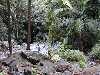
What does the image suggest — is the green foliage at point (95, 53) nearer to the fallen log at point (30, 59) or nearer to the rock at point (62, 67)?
the rock at point (62, 67)

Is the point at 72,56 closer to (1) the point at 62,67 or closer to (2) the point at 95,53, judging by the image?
(2) the point at 95,53

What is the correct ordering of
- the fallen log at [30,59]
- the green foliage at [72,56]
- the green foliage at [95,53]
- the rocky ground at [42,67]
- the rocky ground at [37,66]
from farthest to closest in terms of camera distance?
1. the green foliage at [95,53]
2. the green foliage at [72,56]
3. the fallen log at [30,59]
4. the rocky ground at [42,67]
5. the rocky ground at [37,66]

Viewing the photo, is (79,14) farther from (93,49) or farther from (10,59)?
(10,59)

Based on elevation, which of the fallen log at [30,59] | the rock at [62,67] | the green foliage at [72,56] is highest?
the fallen log at [30,59]

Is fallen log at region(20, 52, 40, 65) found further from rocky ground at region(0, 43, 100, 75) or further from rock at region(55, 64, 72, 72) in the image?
rock at region(55, 64, 72, 72)

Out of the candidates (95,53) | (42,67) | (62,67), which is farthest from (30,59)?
(95,53)

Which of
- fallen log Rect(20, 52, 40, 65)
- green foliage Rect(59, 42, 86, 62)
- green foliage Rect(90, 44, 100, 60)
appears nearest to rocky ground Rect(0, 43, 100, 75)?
fallen log Rect(20, 52, 40, 65)

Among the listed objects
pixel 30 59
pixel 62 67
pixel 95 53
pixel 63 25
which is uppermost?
pixel 63 25

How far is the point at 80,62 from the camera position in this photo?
10.2m

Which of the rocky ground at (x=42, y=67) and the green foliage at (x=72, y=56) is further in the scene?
the green foliage at (x=72, y=56)

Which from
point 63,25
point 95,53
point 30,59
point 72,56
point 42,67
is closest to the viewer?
point 42,67

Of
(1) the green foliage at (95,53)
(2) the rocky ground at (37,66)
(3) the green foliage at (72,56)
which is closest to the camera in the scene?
(2) the rocky ground at (37,66)

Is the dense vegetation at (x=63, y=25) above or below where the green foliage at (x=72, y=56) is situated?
above

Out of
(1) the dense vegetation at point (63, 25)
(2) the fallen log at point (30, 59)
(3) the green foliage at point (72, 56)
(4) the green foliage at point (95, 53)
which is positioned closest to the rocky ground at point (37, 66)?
(2) the fallen log at point (30, 59)
